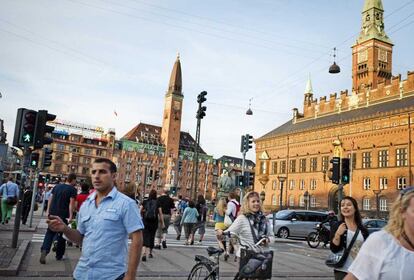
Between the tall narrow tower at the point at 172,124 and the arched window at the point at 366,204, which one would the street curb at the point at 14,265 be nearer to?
the arched window at the point at 366,204

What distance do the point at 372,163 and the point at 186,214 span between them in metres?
45.2

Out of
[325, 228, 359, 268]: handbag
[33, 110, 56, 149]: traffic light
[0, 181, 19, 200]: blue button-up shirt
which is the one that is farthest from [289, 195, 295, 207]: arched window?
[325, 228, 359, 268]: handbag

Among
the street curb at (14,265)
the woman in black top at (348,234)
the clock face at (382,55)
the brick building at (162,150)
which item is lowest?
the street curb at (14,265)

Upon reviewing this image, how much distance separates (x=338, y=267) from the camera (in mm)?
4859

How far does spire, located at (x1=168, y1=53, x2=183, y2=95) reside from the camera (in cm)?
12331

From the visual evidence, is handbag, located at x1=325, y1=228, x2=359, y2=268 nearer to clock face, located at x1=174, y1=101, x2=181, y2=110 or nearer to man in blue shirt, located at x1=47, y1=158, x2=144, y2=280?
man in blue shirt, located at x1=47, y1=158, x2=144, y2=280

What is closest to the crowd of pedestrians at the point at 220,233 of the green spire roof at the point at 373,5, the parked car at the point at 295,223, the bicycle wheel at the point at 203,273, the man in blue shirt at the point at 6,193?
the bicycle wheel at the point at 203,273

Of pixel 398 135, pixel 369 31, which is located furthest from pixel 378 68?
pixel 398 135

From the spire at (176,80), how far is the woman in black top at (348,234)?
119 metres

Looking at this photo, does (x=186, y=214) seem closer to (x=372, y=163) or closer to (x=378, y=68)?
(x=372, y=163)

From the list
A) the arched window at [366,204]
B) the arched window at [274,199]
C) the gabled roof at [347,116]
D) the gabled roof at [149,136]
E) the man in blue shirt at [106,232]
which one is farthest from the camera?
the gabled roof at [149,136]

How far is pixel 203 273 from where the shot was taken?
5789 millimetres

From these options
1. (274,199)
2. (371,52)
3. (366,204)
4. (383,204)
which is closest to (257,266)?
(383,204)

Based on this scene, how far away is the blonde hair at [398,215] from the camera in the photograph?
8.55 ft
